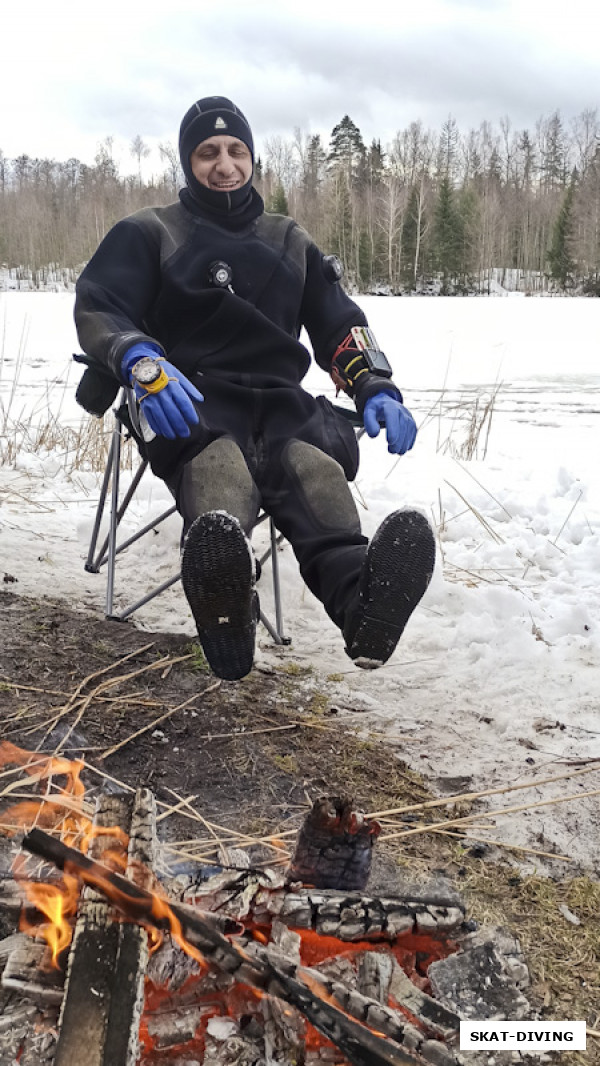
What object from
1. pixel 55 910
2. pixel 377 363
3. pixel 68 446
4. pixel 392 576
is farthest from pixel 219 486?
pixel 68 446

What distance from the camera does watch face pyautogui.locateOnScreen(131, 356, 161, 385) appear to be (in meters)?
2.10

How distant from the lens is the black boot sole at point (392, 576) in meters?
1.87

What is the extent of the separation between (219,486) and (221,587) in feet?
1.27

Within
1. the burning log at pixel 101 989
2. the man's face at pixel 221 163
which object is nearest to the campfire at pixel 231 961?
the burning log at pixel 101 989

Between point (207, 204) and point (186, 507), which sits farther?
point (207, 204)

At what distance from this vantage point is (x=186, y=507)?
2.15 m

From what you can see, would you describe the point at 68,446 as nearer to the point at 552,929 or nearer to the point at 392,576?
the point at 392,576

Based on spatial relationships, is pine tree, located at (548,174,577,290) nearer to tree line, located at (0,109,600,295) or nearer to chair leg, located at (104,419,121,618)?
tree line, located at (0,109,600,295)

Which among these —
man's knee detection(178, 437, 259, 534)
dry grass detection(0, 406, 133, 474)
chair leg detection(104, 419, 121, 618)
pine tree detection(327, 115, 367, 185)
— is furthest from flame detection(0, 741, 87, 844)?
pine tree detection(327, 115, 367, 185)

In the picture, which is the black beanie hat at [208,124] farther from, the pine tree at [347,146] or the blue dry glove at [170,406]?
the pine tree at [347,146]

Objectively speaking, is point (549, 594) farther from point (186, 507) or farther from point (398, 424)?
point (186, 507)

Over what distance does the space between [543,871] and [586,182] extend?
43.7m

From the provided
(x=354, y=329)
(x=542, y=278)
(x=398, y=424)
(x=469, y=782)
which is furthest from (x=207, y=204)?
(x=542, y=278)

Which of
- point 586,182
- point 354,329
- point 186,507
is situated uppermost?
point 586,182
